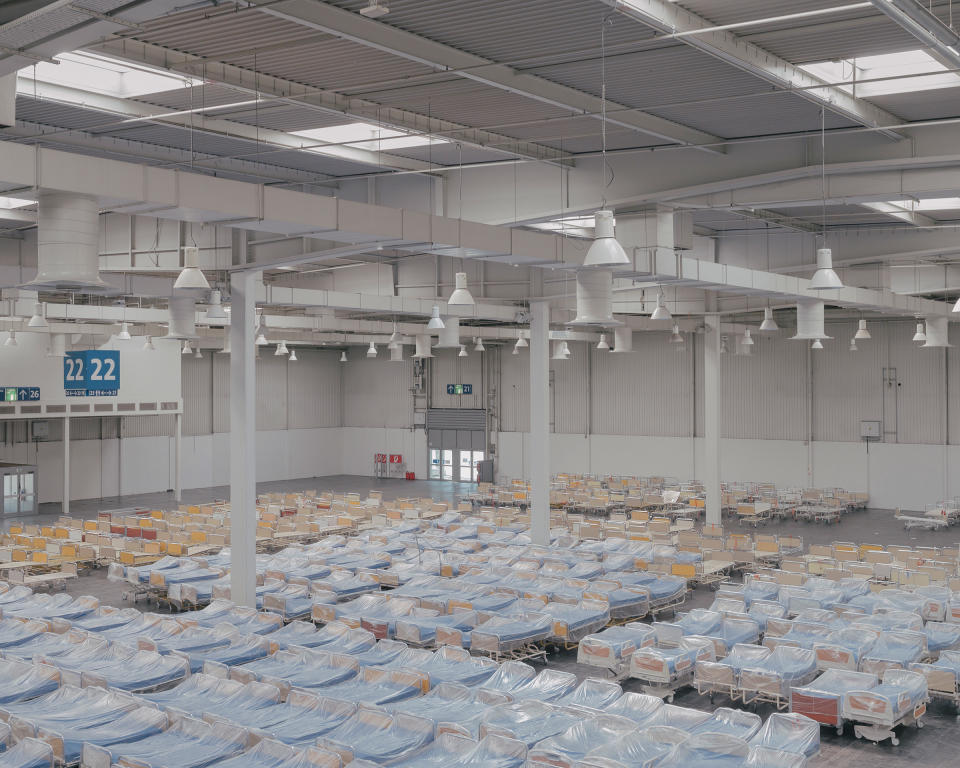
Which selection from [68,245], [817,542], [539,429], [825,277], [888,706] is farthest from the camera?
[817,542]

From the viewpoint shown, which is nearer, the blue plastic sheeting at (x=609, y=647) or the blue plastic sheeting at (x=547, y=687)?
the blue plastic sheeting at (x=547, y=687)

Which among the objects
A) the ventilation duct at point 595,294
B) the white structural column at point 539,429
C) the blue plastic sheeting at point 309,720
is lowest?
the blue plastic sheeting at point 309,720

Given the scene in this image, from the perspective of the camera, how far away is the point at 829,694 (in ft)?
39.5

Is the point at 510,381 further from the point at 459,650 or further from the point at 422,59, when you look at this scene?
the point at 422,59

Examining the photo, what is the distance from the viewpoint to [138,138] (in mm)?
15438

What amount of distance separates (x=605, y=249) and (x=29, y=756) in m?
7.78

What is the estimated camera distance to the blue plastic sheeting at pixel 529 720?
1038 centimetres

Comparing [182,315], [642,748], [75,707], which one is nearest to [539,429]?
[182,315]

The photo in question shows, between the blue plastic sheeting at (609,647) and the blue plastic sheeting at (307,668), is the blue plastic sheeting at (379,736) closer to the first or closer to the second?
the blue plastic sheeting at (307,668)

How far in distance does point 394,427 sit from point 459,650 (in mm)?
32571

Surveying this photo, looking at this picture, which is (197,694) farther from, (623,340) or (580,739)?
(623,340)

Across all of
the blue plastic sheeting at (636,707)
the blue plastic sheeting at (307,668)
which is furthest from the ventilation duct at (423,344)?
the blue plastic sheeting at (636,707)

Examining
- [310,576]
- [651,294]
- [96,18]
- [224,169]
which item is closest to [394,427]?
[651,294]

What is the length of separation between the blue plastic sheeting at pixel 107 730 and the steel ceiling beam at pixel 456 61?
298 inches
